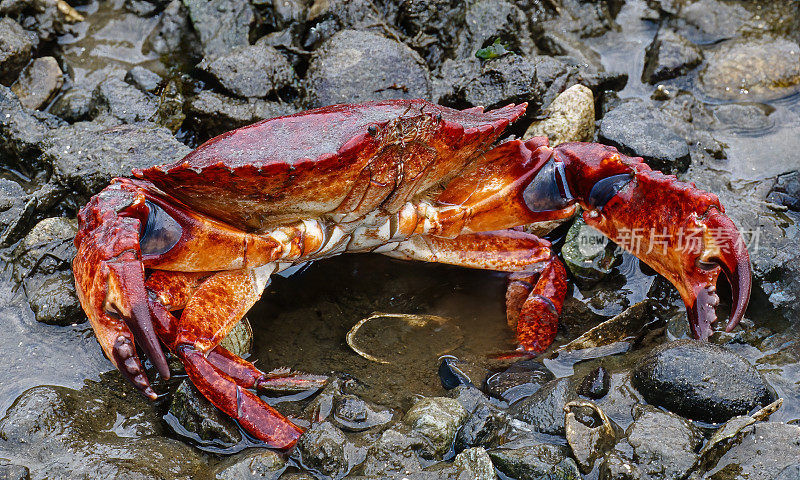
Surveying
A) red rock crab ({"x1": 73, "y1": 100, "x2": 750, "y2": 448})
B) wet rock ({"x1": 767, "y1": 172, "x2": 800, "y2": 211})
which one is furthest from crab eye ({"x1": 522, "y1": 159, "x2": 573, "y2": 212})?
wet rock ({"x1": 767, "y1": 172, "x2": 800, "y2": 211})

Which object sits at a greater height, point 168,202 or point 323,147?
point 323,147

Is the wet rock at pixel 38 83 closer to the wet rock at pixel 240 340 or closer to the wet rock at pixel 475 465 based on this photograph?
the wet rock at pixel 240 340

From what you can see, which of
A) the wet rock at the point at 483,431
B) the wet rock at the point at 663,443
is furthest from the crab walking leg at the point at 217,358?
the wet rock at the point at 663,443

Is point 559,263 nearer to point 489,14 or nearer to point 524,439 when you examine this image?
point 524,439

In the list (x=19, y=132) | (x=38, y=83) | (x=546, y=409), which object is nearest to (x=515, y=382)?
(x=546, y=409)

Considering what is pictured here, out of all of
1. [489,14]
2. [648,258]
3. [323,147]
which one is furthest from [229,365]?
[489,14]
